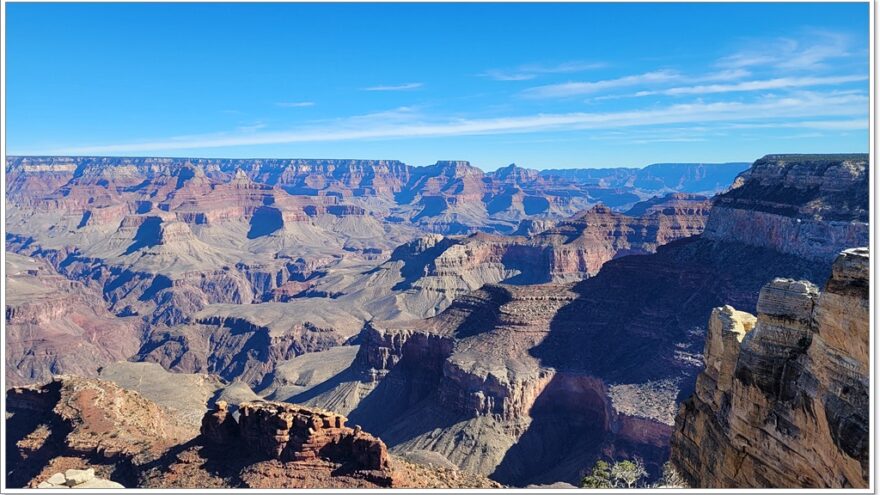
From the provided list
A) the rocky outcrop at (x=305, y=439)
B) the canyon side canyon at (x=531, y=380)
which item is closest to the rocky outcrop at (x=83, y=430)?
the canyon side canyon at (x=531, y=380)

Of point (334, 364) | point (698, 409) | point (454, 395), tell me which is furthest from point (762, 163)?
point (698, 409)

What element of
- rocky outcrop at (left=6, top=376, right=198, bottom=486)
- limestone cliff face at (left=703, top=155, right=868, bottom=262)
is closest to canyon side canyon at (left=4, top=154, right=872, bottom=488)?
rocky outcrop at (left=6, top=376, right=198, bottom=486)

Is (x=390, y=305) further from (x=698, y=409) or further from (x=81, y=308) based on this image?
(x=698, y=409)

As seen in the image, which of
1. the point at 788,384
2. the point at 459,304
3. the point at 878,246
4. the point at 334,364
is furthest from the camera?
the point at 334,364

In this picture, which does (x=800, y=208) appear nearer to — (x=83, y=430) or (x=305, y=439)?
(x=305, y=439)

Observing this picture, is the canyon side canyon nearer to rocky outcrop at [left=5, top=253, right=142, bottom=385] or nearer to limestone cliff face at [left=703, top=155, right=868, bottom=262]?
limestone cliff face at [left=703, top=155, right=868, bottom=262]

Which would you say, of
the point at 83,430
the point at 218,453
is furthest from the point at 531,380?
the point at 83,430
